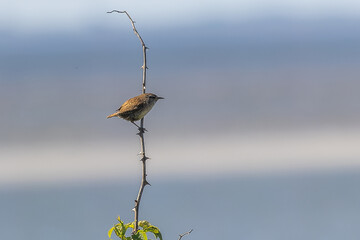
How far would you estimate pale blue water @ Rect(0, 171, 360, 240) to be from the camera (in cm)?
1622

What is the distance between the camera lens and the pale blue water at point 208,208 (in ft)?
53.2

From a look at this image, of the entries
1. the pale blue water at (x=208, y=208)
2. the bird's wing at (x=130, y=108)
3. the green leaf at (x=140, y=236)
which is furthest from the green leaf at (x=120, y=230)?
the pale blue water at (x=208, y=208)

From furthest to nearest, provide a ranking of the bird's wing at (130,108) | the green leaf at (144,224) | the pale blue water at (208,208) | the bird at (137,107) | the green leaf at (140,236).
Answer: the pale blue water at (208,208) < the bird's wing at (130,108) < the bird at (137,107) < the green leaf at (144,224) < the green leaf at (140,236)

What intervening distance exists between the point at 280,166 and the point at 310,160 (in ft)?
3.88

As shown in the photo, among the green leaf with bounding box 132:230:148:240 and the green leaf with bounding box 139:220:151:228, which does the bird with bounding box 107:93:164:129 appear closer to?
the green leaf with bounding box 139:220:151:228

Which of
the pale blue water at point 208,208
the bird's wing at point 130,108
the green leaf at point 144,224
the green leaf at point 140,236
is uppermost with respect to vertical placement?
the pale blue water at point 208,208

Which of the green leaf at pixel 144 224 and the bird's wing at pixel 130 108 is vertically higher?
the bird's wing at pixel 130 108

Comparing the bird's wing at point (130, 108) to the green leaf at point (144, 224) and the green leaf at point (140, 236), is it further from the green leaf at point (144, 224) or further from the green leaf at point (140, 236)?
the green leaf at point (140, 236)

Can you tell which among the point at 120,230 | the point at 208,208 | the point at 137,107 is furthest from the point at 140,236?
the point at 208,208

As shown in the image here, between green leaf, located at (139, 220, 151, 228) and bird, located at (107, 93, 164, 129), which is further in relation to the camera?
bird, located at (107, 93, 164, 129)

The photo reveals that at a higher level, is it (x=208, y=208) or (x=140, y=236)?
(x=208, y=208)

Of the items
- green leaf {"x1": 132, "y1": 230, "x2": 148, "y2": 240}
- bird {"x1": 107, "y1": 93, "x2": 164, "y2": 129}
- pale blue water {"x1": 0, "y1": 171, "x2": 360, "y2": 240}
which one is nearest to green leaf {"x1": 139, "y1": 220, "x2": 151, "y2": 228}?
green leaf {"x1": 132, "y1": 230, "x2": 148, "y2": 240}

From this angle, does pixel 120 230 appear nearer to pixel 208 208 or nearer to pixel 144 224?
pixel 144 224

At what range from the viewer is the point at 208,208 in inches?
734
